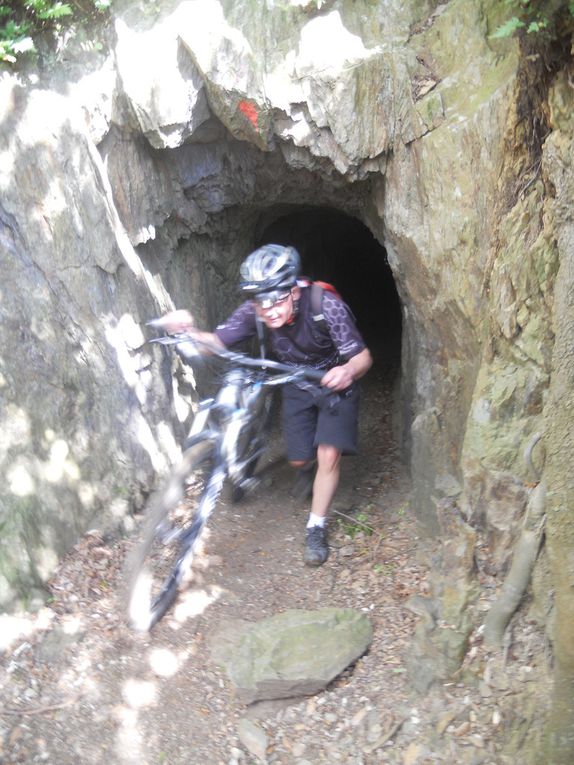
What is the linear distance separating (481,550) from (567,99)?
2.53 meters

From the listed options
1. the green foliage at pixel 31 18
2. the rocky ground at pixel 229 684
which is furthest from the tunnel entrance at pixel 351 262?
the rocky ground at pixel 229 684

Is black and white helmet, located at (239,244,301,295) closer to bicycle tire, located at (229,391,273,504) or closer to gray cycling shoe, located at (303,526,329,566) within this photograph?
bicycle tire, located at (229,391,273,504)

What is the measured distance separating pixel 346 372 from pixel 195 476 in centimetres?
128

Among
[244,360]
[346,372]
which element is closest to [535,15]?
[346,372]

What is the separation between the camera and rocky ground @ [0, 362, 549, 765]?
3.41m

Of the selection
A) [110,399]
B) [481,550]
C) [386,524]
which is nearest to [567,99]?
[481,550]

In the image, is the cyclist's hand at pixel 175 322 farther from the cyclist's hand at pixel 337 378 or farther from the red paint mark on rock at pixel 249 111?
the red paint mark on rock at pixel 249 111

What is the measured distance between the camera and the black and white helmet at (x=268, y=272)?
431 centimetres

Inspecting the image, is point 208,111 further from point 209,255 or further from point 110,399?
point 110,399

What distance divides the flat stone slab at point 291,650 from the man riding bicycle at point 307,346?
81 centimetres

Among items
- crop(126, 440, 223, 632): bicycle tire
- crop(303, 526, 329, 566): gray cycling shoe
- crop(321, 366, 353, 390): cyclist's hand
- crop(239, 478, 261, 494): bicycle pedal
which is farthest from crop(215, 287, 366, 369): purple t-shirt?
crop(303, 526, 329, 566): gray cycling shoe

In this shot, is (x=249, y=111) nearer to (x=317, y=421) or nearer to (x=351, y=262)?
(x=317, y=421)

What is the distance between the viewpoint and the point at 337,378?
440 cm

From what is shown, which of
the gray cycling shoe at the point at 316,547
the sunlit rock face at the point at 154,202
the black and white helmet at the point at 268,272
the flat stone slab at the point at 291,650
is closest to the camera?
the flat stone slab at the point at 291,650
